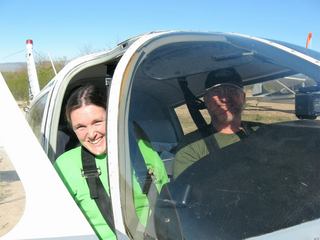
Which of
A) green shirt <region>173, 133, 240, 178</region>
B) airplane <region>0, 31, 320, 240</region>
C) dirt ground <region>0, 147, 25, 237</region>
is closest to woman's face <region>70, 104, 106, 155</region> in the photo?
airplane <region>0, 31, 320, 240</region>

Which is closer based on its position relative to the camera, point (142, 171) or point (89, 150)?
point (142, 171)

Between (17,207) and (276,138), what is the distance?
119cm

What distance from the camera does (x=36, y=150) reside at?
62.4 inches

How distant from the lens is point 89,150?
232cm

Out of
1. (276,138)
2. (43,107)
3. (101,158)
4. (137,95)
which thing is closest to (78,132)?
(101,158)

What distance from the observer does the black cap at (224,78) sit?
221 cm

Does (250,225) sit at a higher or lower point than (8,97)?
lower

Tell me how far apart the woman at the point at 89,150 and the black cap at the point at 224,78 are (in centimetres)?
48

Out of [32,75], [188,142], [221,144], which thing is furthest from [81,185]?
[32,75]

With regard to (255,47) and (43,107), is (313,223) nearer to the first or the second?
(255,47)

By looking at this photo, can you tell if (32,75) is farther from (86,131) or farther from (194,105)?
(194,105)

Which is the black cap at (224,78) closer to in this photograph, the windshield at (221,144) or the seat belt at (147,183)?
the windshield at (221,144)

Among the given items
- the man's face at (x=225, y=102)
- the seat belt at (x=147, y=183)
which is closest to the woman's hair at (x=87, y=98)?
the seat belt at (x=147, y=183)

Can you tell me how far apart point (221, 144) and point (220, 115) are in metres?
0.24
